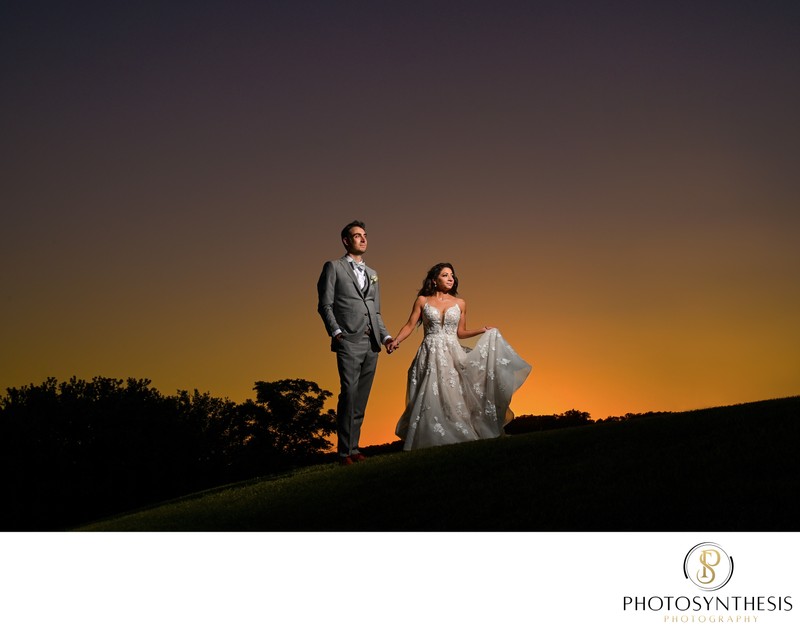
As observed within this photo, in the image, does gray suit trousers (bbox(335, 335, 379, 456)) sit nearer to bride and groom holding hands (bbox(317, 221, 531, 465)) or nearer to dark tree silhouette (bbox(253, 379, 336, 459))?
bride and groom holding hands (bbox(317, 221, 531, 465))

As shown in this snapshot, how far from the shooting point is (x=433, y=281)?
48.7 ft

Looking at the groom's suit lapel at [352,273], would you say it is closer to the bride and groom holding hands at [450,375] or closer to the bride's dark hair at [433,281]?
the bride and groom holding hands at [450,375]

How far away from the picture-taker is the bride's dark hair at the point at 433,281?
14828mm

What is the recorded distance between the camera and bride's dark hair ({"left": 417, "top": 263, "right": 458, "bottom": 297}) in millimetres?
14828

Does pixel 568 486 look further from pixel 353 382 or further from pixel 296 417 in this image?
pixel 296 417

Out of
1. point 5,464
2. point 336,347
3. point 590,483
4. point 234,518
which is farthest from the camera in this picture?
point 5,464

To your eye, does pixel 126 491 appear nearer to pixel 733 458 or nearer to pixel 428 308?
pixel 428 308

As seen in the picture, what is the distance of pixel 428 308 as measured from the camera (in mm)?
14781

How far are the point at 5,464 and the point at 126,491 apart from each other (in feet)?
21.3
